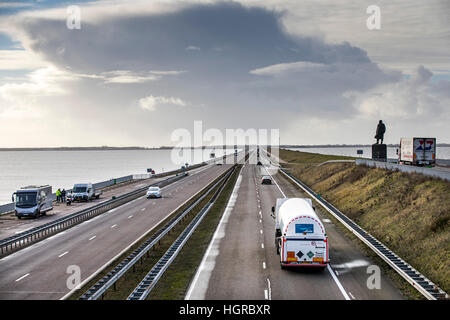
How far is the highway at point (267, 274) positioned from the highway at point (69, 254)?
6.49 meters

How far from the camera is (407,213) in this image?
3366cm

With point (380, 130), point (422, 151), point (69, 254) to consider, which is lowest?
point (69, 254)

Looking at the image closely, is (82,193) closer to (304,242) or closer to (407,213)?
(407,213)

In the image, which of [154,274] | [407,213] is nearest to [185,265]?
[154,274]

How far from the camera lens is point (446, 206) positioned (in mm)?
30500

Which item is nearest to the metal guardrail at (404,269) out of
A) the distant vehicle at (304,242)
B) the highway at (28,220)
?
the distant vehicle at (304,242)

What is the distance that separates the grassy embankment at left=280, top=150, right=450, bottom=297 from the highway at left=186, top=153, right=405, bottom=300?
2.43 m

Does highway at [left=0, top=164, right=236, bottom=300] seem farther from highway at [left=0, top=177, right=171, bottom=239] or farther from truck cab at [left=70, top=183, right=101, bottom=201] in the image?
truck cab at [left=70, top=183, right=101, bottom=201]

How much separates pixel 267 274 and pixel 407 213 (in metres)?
14.7

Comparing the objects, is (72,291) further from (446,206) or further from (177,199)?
(177,199)

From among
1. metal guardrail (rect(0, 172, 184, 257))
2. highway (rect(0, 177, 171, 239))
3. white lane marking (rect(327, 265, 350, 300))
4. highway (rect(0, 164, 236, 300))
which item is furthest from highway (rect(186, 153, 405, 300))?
highway (rect(0, 177, 171, 239))

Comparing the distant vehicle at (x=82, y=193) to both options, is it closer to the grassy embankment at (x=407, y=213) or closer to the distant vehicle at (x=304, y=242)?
the grassy embankment at (x=407, y=213)

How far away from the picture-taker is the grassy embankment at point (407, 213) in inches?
985
